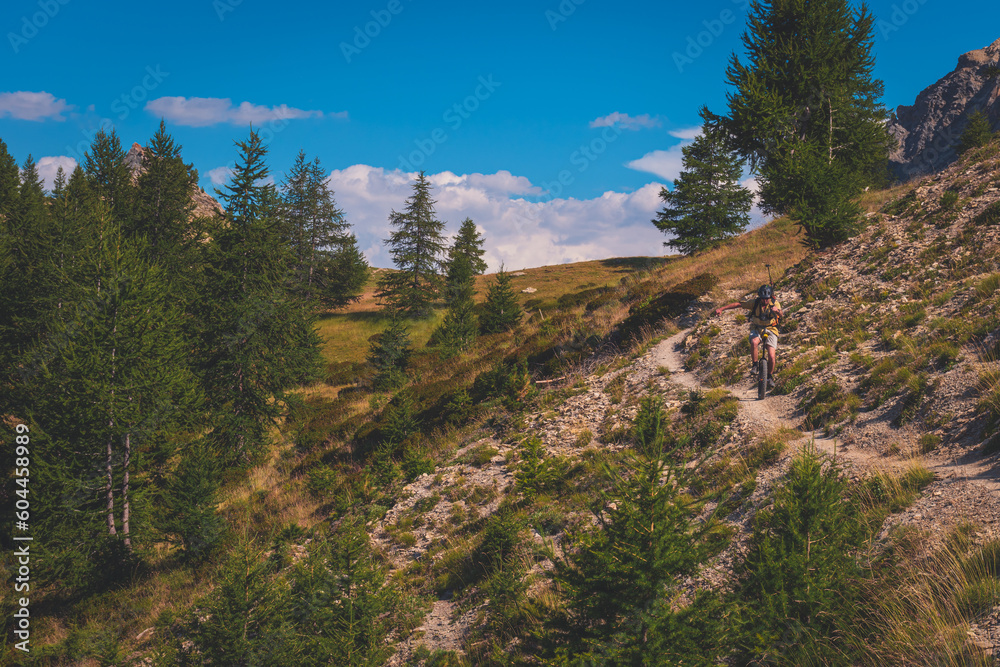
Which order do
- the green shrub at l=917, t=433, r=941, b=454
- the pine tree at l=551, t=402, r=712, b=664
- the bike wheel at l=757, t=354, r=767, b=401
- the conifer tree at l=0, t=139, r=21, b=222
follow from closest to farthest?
the pine tree at l=551, t=402, r=712, b=664, the green shrub at l=917, t=433, r=941, b=454, the bike wheel at l=757, t=354, r=767, b=401, the conifer tree at l=0, t=139, r=21, b=222

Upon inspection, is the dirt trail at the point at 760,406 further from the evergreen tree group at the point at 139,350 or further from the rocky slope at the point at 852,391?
the evergreen tree group at the point at 139,350

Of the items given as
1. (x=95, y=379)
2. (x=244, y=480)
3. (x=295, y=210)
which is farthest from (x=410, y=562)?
(x=295, y=210)

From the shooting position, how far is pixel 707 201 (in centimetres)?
3544

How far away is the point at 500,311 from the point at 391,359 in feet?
25.8

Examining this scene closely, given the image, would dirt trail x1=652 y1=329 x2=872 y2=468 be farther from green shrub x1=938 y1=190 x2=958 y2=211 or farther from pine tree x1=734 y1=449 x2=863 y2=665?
green shrub x1=938 y1=190 x2=958 y2=211

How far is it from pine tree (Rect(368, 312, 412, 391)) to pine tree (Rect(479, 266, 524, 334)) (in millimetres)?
5534

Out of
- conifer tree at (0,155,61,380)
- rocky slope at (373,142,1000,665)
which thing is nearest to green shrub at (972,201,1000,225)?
rocky slope at (373,142,1000,665)

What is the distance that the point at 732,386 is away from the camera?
38.0 ft

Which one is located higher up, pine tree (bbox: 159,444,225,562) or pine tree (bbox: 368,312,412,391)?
pine tree (bbox: 368,312,412,391)

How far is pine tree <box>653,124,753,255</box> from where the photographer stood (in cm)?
3475

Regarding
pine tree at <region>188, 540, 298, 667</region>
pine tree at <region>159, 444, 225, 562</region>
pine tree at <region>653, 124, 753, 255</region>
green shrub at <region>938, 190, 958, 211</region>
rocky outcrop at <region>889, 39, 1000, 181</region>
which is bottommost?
pine tree at <region>159, 444, 225, 562</region>

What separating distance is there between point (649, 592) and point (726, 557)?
289cm

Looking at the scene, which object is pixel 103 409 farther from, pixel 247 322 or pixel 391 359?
pixel 391 359

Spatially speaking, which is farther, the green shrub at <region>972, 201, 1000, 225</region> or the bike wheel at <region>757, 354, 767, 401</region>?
the green shrub at <region>972, 201, 1000, 225</region>
